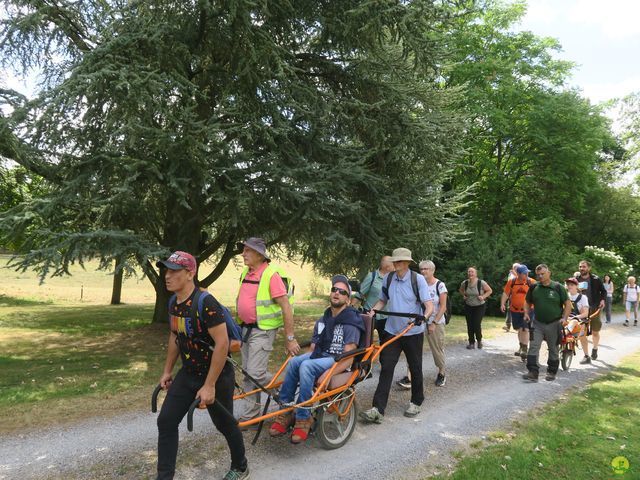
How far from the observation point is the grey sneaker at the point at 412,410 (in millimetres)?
5930

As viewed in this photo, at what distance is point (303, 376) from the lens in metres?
4.69

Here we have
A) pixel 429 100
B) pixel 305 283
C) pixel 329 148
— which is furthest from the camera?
pixel 305 283

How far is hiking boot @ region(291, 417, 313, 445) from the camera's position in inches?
182

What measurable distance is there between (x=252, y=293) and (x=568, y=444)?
12.9 ft

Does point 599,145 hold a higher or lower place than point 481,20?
lower

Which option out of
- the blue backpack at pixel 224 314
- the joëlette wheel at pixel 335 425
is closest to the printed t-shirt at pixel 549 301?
the joëlette wheel at pixel 335 425

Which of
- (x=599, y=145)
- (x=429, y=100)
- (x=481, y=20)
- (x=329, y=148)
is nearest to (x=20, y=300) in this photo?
(x=329, y=148)

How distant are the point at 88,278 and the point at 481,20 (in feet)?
99.1

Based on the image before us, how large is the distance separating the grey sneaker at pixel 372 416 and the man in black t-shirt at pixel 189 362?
7.10 feet

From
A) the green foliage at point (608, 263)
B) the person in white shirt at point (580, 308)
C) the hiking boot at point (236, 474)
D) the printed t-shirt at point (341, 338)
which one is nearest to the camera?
the hiking boot at point (236, 474)

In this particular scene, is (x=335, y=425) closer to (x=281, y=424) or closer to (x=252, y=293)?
(x=281, y=424)

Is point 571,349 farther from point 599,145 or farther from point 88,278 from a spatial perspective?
point 88,278

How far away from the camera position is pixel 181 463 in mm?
4387

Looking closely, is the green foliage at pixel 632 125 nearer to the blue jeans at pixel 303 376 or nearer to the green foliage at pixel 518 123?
the green foliage at pixel 518 123
